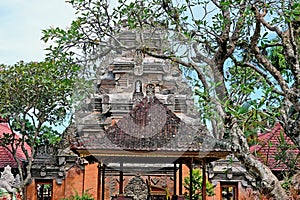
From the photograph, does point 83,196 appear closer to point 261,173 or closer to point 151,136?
point 151,136

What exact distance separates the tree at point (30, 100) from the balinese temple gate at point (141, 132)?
0.96 m

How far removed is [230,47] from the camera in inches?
264

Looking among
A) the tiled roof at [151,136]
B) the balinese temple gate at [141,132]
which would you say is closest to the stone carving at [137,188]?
the balinese temple gate at [141,132]

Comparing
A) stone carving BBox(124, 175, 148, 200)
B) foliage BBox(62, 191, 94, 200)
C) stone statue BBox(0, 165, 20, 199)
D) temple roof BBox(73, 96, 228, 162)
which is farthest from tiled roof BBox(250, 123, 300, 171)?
stone statue BBox(0, 165, 20, 199)

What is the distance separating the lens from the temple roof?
23.9 ft

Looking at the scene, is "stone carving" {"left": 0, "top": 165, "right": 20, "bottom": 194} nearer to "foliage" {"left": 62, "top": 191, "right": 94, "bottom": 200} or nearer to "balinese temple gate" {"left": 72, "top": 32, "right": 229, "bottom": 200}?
"foliage" {"left": 62, "top": 191, "right": 94, "bottom": 200}

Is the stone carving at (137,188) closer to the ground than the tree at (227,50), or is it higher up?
closer to the ground

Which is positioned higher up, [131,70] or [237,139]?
[131,70]

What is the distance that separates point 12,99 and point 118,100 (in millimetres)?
3091

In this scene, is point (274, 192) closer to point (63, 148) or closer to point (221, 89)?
point (221, 89)

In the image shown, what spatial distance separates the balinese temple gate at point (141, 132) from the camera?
733 centimetres

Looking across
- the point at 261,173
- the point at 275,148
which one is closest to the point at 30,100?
the point at 275,148

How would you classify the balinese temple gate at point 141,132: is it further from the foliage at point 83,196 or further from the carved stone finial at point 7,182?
the carved stone finial at point 7,182

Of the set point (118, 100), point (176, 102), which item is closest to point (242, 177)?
point (176, 102)
